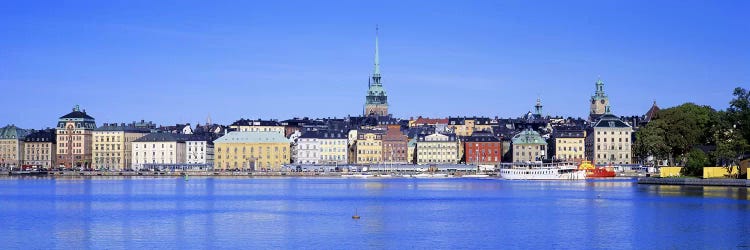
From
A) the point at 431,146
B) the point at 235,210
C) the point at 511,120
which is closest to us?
the point at 235,210

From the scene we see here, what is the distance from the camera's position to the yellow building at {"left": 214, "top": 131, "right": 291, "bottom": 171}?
144750 millimetres

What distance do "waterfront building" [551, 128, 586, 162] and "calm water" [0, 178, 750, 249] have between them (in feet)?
254

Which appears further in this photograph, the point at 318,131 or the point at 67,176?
the point at 318,131

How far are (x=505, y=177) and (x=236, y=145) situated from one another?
121ft

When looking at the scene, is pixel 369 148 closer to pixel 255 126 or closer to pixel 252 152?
pixel 252 152

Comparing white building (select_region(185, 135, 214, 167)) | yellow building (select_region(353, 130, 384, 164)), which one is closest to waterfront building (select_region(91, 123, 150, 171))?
white building (select_region(185, 135, 214, 167))

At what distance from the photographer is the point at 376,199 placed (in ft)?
220

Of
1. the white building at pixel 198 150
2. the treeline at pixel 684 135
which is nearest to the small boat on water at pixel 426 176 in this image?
the treeline at pixel 684 135

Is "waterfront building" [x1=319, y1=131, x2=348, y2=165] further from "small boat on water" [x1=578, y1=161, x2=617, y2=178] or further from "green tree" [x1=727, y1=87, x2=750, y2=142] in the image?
"green tree" [x1=727, y1=87, x2=750, y2=142]

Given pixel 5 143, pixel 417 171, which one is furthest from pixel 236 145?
pixel 5 143

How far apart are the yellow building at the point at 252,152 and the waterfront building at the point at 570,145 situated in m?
30.5

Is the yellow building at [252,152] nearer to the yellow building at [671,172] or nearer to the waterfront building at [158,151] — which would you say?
the waterfront building at [158,151]

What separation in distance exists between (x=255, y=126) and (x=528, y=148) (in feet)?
116

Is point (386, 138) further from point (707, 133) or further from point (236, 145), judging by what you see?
point (707, 133)
